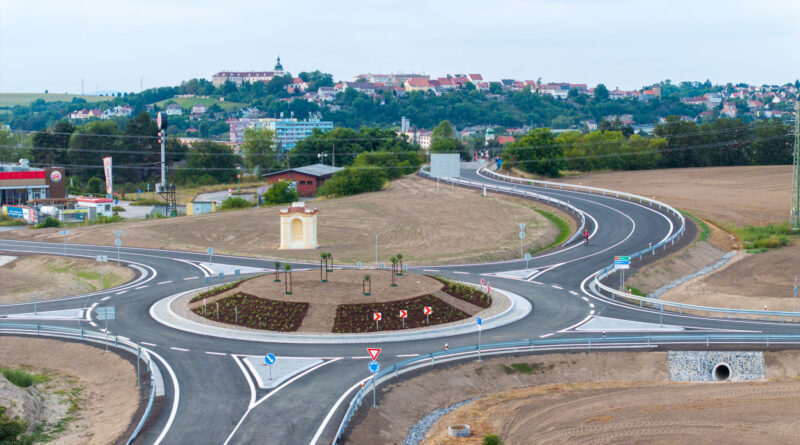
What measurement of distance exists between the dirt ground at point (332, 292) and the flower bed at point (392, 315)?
0.42 metres

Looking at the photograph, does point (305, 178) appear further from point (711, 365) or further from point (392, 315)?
point (711, 365)

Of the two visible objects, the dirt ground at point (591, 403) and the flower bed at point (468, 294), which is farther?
the flower bed at point (468, 294)

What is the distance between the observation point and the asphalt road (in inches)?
988

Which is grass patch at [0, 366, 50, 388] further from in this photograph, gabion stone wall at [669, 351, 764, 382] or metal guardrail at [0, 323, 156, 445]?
gabion stone wall at [669, 351, 764, 382]

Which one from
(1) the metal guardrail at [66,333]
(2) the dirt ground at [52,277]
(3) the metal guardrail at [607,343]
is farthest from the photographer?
(2) the dirt ground at [52,277]

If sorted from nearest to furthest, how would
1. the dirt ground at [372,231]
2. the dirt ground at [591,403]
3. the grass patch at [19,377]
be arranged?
the dirt ground at [591,403] < the grass patch at [19,377] < the dirt ground at [372,231]

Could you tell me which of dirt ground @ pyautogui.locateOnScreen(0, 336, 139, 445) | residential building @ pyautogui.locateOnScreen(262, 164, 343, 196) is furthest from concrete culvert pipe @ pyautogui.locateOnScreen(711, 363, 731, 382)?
residential building @ pyautogui.locateOnScreen(262, 164, 343, 196)

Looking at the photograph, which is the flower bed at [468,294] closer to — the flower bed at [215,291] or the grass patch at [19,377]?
the flower bed at [215,291]

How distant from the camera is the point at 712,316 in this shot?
40.1 m

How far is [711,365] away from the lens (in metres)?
32.2

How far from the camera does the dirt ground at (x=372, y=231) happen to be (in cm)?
6075

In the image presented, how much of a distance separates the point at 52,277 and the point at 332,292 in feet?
77.5

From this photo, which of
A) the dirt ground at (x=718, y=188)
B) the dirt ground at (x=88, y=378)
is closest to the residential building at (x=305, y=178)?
the dirt ground at (x=718, y=188)

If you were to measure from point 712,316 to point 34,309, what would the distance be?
1515 inches
